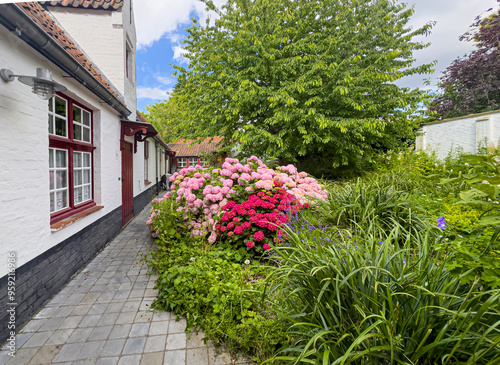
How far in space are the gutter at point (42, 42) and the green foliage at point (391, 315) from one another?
3.20m

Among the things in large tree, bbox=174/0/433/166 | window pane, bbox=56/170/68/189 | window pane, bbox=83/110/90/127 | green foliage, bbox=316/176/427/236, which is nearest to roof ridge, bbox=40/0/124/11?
large tree, bbox=174/0/433/166

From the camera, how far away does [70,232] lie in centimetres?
323

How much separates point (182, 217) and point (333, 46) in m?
5.94

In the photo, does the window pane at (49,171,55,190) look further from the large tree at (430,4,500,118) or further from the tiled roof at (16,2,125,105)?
the large tree at (430,4,500,118)

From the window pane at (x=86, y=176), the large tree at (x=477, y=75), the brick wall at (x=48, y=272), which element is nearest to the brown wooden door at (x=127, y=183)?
the window pane at (x=86, y=176)

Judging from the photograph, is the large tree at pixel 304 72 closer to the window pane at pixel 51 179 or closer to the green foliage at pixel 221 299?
the green foliage at pixel 221 299

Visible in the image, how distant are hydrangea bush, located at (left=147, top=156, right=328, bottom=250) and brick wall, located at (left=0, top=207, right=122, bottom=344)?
105cm

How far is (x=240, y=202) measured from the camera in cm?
418

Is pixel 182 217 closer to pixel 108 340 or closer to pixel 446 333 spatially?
pixel 108 340

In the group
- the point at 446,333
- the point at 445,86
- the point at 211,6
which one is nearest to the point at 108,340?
the point at 446,333

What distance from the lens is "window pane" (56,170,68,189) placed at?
322 cm

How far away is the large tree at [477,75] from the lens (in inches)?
550

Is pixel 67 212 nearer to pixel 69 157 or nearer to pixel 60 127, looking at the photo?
pixel 69 157

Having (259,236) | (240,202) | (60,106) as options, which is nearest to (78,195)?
(60,106)
